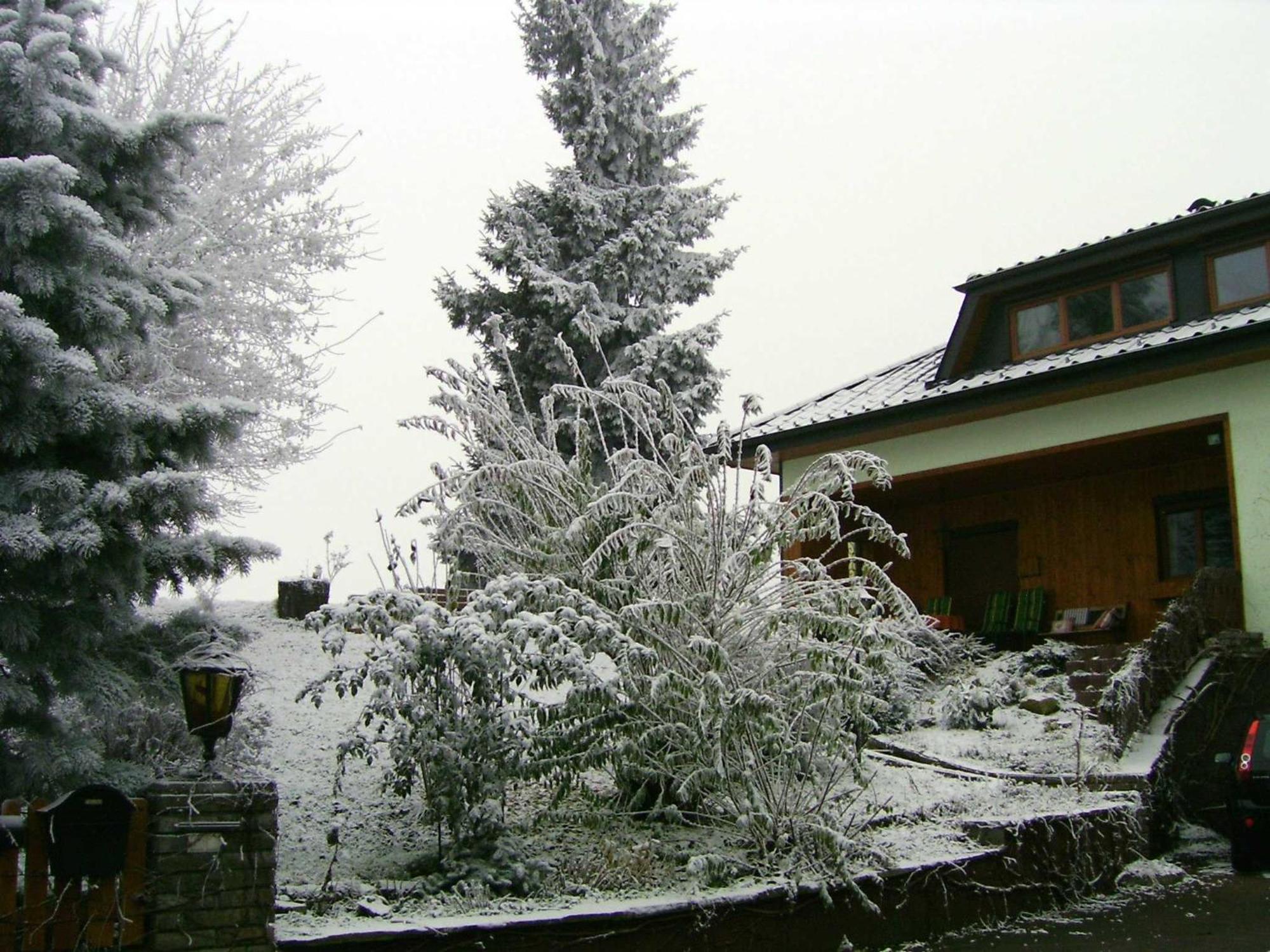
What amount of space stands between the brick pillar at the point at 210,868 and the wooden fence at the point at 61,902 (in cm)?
6

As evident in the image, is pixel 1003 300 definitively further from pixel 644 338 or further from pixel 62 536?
pixel 62 536

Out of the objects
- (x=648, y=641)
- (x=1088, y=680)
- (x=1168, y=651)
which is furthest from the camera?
(x=1088, y=680)

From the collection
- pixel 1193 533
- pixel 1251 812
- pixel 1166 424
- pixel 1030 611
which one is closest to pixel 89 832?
pixel 1251 812

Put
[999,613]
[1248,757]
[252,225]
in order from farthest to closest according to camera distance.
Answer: [999,613]
[252,225]
[1248,757]

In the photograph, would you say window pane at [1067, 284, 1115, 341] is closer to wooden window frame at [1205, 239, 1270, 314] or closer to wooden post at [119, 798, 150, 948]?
wooden window frame at [1205, 239, 1270, 314]

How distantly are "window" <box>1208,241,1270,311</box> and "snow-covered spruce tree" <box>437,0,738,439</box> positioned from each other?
286 inches

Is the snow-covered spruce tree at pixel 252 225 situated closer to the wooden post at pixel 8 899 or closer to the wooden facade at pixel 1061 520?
the wooden facade at pixel 1061 520

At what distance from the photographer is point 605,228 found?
60.8ft

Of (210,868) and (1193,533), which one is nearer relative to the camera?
(210,868)

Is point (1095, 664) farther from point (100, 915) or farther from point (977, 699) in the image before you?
point (100, 915)

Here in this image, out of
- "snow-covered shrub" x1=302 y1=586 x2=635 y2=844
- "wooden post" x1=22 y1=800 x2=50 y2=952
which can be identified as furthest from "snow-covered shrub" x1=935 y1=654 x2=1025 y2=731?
"wooden post" x1=22 y1=800 x2=50 y2=952

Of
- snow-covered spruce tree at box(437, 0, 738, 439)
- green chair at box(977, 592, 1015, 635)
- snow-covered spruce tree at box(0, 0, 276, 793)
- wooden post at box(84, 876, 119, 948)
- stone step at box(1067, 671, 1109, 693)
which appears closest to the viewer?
wooden post at box(84, 876, 119, 948)

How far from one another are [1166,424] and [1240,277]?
2269 millimetres

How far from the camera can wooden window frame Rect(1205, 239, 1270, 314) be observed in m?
13.2
